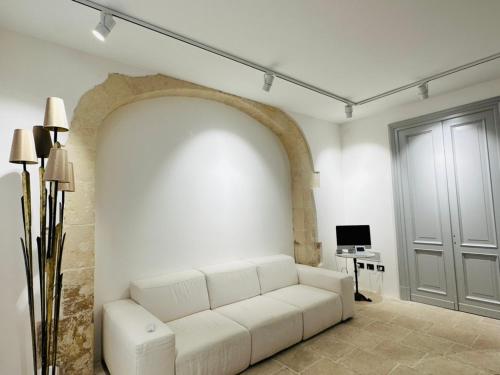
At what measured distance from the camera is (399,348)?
8.85ft

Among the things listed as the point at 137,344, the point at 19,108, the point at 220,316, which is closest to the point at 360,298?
the point at 220,316

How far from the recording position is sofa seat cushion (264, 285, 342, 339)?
115 inches

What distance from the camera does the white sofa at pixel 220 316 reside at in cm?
201

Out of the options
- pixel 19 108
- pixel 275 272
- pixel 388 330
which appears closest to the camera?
pixel 19 108

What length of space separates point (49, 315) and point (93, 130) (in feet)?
5.06

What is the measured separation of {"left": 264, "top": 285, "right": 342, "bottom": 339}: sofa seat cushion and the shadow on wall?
2310 millimetres

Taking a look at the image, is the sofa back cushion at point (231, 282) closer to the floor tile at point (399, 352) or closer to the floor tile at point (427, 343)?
the floor tile at point (399, 352)

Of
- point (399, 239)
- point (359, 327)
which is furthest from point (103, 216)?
point (399, 239)

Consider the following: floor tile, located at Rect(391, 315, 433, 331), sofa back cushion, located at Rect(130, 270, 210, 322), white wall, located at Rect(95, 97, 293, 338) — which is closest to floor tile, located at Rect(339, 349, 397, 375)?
floor tile, located at Rect(391, 315, 433, 331)

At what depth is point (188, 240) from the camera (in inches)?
126

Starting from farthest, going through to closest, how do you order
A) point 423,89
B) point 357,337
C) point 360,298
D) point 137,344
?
1. point 360,298
2. point 423,89
3. point 357,337
4. point 137,344

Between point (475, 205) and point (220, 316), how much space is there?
3.40 m

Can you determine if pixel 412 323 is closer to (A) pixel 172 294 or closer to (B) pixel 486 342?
(B) pixel 486 342

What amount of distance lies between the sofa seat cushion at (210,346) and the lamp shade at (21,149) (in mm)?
1674
